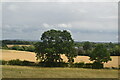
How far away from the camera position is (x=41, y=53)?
24.7 metres

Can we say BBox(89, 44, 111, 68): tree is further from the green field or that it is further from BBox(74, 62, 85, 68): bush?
the green field

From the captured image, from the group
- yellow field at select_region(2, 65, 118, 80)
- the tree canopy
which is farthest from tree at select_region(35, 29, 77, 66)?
yellow field at select_region(2, 65, 118, 80)

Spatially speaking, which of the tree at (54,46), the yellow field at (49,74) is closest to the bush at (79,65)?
the tree at (54,46)

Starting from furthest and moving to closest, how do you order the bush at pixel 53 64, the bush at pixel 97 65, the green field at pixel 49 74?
the bush at pixel 53 64, the bush at pixel 97 65, the green field at pixel 49 74

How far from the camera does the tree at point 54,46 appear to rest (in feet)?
79.7

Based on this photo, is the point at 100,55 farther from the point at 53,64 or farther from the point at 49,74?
the point at 49,74

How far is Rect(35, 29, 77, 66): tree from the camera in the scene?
24281 millimetres

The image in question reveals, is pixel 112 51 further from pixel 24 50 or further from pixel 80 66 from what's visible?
pixel 24 50

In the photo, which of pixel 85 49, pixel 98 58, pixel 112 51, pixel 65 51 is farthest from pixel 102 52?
pixel 85 49

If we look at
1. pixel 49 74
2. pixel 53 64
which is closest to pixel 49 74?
pixel 49 74

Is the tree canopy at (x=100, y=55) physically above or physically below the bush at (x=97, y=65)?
above

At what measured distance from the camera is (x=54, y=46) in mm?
24828

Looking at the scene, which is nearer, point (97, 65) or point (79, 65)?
point (97, 65)

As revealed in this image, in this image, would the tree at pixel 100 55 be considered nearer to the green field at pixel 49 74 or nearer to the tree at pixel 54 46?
the tree at pixel 54 46
